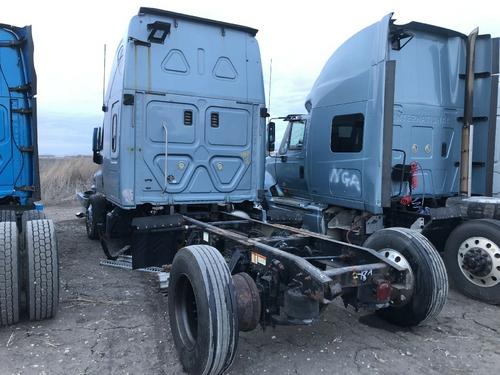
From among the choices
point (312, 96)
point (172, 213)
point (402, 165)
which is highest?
point (312, 96)

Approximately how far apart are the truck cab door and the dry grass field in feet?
34.4

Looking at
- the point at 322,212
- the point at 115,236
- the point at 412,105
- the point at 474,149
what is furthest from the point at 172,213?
the point at 474,149

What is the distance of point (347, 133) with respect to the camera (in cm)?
700

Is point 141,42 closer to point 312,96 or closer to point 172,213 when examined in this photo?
point 172,213

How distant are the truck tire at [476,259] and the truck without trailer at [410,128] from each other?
39cm

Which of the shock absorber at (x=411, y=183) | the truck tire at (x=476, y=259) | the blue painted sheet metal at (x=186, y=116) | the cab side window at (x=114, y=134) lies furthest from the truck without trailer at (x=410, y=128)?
the cab side window at (x=114, y=134)

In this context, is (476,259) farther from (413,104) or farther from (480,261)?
(413,104)

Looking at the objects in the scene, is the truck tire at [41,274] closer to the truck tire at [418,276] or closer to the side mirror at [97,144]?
the truck tire at [418,276]

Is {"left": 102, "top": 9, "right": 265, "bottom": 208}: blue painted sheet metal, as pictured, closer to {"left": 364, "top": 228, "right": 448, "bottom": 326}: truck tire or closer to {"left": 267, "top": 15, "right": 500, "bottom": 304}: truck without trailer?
{"left": 267, "top": 15, "right": 500, "bottom": 304}: truck without trailer

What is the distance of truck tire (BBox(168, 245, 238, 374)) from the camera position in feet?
Result: 10.2

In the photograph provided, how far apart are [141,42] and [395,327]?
174 inches

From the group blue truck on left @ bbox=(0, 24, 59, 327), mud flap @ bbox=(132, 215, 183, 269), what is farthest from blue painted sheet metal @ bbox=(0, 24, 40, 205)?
mud flap @ bbox=(132, 215, 183, 269)

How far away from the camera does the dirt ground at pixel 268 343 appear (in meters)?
3.59

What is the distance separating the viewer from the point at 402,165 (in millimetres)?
6598
